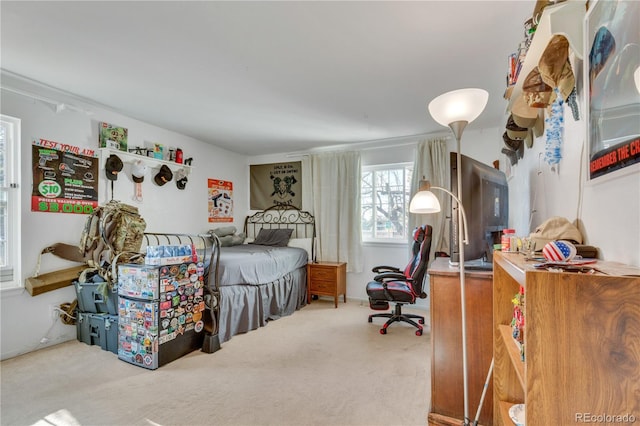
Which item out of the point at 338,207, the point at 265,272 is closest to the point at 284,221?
the point at 338,207

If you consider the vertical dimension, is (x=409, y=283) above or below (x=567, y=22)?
below

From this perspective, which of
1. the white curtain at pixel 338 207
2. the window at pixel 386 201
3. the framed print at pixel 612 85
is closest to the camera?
the framed print at pixel 612 85

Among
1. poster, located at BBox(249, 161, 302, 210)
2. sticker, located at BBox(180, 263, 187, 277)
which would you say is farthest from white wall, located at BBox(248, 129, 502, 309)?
sticker, located at BBox(180, 263, 187, 277)

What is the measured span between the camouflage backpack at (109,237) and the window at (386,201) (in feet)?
9.88

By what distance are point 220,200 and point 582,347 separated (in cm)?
472

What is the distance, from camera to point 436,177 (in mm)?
3949

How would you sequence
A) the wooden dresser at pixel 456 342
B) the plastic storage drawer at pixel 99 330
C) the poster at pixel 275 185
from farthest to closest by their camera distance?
the poster at pixel 275 185 → the plastic storage drawer at pixel 99 330 → the wooden dresser at pixel 456 342

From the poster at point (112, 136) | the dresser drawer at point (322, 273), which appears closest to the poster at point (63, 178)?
the poster at point (112, 136)

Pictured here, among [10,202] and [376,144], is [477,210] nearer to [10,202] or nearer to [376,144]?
[376,144]

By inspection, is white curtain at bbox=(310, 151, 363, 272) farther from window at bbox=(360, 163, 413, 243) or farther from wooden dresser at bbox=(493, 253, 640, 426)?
wooden dresser at bbox=(493, 253, 640, 426)

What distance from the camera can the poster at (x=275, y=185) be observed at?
4.99 m

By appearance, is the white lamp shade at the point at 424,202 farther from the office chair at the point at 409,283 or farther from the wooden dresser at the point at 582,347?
the wooden dresser at the point at 582,347

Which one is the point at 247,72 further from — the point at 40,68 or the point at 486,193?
the point at 486,193

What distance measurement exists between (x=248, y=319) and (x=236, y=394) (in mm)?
1229
